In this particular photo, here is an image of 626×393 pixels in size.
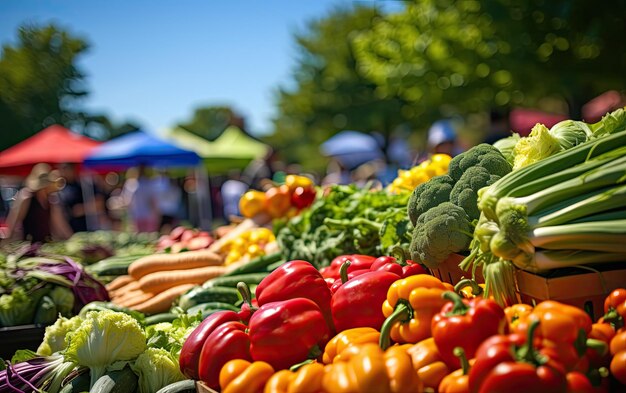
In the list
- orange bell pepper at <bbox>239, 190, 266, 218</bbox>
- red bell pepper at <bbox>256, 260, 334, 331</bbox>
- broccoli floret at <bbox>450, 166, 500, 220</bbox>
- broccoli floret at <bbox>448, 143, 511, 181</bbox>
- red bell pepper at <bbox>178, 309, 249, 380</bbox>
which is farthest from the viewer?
orange bell pepper at <bbox>239, 190, 266, 218</bbox>

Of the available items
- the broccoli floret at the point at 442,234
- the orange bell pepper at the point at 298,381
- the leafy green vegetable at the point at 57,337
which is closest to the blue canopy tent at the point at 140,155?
the leafy green vegetable at the point at 57,337

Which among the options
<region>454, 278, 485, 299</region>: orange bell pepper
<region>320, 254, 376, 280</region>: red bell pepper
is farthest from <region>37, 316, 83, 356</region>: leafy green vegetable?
<region>454, 278, 485, 299</region>: orange bell pepper

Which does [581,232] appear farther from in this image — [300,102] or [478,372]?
[300,102]

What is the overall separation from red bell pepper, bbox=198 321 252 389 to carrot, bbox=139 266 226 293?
2898 mm

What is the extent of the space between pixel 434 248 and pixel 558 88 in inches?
461

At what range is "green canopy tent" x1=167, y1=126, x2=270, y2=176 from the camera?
59.7 feet

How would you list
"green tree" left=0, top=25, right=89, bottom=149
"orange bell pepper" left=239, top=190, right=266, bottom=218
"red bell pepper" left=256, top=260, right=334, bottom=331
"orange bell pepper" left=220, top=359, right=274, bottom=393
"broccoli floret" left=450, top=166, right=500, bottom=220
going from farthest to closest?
"green tree" left=0, top=25, right=89, bottom=149, "orange bell pepper" left=239, top=190, right=266, bottom=218, "broccoli floret" left=450, top=166, right=500, bottom=220, "red bell pepper" left=256, top=260, right=334, bottom=331, "orange bell pepper" left=220, top=359, right=274, bottom=393

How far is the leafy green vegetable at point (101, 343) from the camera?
10.6 feet

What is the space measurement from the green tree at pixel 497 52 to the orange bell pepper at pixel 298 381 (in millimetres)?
11368

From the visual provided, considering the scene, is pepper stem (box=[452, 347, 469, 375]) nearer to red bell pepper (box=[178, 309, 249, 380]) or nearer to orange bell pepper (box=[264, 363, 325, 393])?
orange bell pepper (box=[264, 363, 325, 393])

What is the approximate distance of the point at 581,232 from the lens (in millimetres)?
2395

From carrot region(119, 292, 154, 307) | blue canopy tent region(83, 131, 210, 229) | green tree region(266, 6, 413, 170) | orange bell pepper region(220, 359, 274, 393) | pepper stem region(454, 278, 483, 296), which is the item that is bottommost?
carrot region(119, 292, 154, 307)

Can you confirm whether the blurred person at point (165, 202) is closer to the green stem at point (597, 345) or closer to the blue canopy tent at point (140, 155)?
the blue canopy tent at point (140, 155)

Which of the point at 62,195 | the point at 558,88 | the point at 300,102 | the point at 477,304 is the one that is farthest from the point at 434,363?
the point at 300,102
